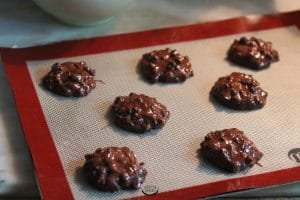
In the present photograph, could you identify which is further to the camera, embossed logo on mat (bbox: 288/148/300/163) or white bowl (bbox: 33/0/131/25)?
white bowl (bbox: 33/0/131/25)

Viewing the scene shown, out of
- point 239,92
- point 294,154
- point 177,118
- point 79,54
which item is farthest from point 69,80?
point 294,154

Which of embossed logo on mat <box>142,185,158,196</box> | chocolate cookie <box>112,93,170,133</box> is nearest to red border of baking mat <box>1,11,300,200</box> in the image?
embossed logo on mat <box>142,185,158,196</box>

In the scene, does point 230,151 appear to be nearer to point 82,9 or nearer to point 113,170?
point 113,170

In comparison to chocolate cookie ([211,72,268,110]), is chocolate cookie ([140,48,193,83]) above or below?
below

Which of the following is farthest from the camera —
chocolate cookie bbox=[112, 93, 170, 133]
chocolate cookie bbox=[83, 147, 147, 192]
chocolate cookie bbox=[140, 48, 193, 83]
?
chocolate cookie bbox=[140, 48, 193, 83]

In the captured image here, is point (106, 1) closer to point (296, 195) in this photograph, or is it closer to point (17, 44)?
A: point (17, 44)

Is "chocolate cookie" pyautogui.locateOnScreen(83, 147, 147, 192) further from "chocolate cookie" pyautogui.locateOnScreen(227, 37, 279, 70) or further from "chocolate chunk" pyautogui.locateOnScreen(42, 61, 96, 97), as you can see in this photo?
"chocolate cookie" pyautogui.locateOnScreen(227, 37, 279, 70)

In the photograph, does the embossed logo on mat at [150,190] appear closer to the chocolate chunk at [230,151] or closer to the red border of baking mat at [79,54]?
the red border of baking mat at [79,54]
